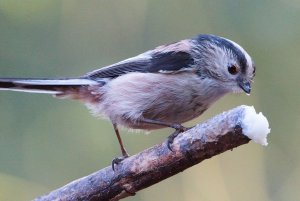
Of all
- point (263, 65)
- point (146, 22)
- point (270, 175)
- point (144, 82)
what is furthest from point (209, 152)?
point (146, 22)

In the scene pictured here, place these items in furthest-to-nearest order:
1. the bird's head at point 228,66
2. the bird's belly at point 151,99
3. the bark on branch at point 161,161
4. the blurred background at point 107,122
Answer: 1. the blurred background at point 107,122
2. the bird's head at point 228,66
3. the bird's belly at point 151,99
4. the bark on branch at point 161,161

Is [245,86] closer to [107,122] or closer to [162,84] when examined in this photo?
[162,84]

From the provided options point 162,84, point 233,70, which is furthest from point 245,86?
point 162,84

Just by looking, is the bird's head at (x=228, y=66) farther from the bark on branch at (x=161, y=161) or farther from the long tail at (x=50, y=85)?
the bark on branch at (x=161, y=161)

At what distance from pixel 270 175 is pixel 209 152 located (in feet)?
5.87

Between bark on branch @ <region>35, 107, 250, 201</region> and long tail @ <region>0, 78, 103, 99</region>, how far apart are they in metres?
0.56

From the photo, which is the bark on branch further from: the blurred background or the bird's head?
the blurred background

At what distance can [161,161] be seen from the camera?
247 centimetres

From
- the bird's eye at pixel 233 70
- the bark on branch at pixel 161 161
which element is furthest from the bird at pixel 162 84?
the bark on branch at pixel 161 161

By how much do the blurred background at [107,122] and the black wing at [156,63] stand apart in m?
0.99

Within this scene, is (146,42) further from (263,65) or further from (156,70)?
(156,70)

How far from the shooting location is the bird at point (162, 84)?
3035 millimetres

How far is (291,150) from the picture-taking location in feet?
13.5

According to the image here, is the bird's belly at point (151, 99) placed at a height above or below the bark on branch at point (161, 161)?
above
